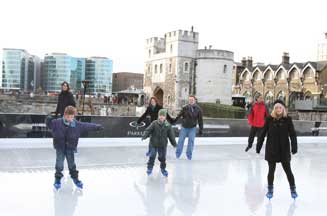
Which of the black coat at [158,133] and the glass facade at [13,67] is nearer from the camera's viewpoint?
the black coat at [158,133]

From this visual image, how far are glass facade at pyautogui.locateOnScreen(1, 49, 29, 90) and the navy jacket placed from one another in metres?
77.4

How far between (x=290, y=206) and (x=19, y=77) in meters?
80.4

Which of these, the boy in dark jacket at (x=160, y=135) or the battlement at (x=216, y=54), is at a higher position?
the battlement at (x=216, y=54)

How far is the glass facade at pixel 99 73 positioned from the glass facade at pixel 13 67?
54.6ft

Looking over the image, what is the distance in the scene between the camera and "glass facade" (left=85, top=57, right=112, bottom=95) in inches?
3679

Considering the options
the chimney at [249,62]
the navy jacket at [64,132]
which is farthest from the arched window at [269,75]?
the navy jacket at [64,132]

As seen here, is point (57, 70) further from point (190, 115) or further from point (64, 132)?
point (64, 132)

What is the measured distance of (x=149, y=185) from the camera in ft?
19.3

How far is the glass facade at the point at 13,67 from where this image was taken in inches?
3083

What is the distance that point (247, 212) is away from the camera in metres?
4.63

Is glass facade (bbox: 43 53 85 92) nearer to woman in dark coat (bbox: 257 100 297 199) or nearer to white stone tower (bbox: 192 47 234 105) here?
white stone tower (bbox: 192 47 234 105)

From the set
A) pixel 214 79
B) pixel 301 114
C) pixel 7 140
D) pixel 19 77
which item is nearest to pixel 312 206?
pixel 7 140

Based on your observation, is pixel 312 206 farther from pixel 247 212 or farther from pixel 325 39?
pixel 325 39

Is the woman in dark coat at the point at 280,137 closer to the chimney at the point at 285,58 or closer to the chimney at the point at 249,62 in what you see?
the chimney at the point at 285,58
